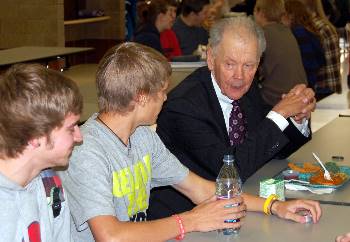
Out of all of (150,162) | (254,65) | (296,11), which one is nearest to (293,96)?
(254,65)

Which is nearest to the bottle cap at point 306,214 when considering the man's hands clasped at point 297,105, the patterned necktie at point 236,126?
the man's hands clasped at point 297,105

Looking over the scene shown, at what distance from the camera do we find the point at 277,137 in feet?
9.48

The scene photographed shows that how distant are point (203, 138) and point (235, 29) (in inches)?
18.7

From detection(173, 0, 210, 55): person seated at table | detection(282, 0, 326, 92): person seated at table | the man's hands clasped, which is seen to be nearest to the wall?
detection(173, 0, 210, 55): person seated at table

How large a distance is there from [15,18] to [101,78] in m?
6.87

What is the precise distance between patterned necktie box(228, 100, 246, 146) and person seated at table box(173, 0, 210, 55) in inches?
184

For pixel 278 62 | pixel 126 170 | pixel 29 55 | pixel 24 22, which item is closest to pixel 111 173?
pixel 126 170

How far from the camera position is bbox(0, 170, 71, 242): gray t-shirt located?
190 cm

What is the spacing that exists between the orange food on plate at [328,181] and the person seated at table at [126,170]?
0.34m

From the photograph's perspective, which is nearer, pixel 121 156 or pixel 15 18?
pixel 121 156

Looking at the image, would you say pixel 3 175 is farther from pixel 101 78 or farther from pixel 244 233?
pixel 244 233

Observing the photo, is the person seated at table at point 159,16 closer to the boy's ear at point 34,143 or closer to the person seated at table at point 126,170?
the person seated at table at point 126,170

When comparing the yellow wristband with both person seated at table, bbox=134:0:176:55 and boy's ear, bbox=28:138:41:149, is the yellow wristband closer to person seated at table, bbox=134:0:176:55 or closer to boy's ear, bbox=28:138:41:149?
boy's ear, bbox=28:138:41:149

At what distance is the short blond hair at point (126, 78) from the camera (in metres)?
2.35
